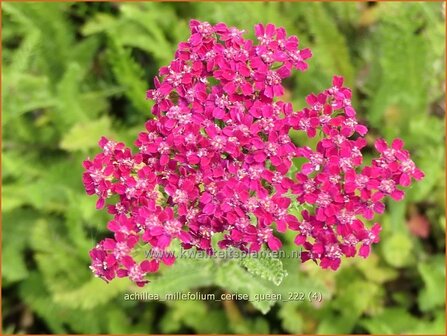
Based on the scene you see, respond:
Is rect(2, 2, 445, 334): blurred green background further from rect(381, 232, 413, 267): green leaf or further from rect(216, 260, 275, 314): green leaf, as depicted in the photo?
rect(216, 260, 275, 314): green leaf

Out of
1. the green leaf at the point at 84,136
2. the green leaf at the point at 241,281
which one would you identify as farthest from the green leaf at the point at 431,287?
the green leaf at the point at 84,136

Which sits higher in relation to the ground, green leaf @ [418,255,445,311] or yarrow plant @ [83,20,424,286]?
yarrow plant @ [83,20,424,286]

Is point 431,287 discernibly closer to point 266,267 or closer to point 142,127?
point 266,267

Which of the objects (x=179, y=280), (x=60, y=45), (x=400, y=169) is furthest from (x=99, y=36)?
(x=400, y=169)

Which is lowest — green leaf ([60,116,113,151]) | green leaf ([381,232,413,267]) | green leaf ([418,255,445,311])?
green leaf ([418,255,445,311])

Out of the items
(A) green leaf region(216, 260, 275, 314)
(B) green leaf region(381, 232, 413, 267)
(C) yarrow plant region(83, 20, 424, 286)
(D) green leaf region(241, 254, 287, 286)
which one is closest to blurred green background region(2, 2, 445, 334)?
(B) green leaf region(381, 232, 413, 267)

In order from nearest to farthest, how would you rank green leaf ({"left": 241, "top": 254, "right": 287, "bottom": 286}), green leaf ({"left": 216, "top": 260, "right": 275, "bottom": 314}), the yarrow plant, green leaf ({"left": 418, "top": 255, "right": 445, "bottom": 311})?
the yarrow plant → green leaf ({"left": 241, "top": 254, "right": 287, "bottom": 286}) → green leaf ({"left": 216, "top": 260, "right": 275, "bottom": 314}) → green leaf ({"left": 418, "top": 255, "right": 445, "bottom": 311})
